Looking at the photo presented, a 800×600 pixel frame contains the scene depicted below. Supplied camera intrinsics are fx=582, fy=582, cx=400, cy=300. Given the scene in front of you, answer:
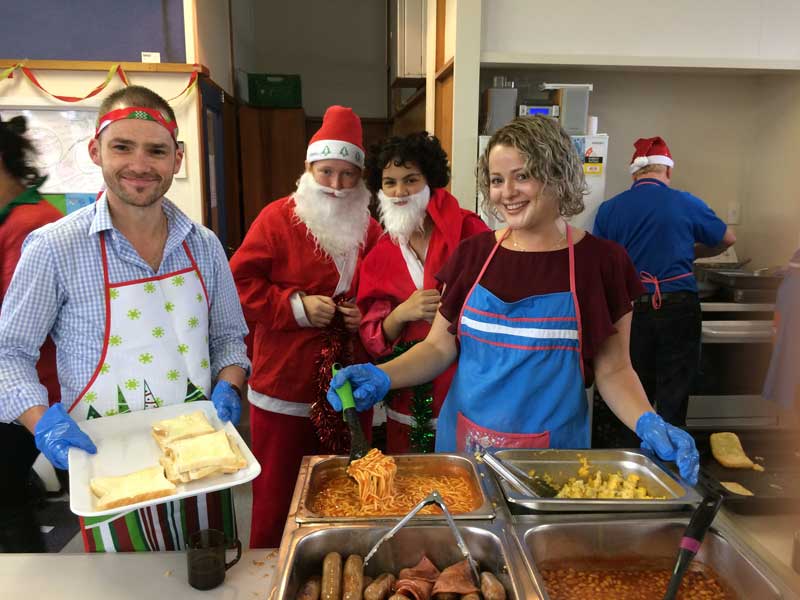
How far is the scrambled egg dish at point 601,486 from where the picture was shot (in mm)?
1402

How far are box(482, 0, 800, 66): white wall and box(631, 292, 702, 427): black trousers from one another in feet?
4.72

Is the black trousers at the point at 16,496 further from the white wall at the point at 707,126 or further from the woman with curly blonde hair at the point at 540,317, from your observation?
→ the white wall at the point at 707,126

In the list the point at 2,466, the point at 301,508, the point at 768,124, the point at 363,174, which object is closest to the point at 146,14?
the point at 363,174

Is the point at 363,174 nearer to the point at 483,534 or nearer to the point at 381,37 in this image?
the point at 483,534

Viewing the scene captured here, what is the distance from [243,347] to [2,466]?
3.11 feet

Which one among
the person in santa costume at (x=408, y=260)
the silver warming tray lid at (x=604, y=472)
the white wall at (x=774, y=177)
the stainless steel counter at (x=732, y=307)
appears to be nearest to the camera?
the silver warming tray lid at (x=604, y=472)

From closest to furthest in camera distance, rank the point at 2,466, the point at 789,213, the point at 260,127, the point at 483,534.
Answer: the point at 483,534 → the point at 2,466 → the point at 789,213 → the point at 260,127

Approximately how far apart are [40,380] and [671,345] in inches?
122

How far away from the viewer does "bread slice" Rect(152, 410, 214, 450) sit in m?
1.41

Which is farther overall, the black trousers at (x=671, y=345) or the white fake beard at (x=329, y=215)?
the black trousers at (x=671, y=345)

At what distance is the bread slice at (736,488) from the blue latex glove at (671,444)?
0.96 metres

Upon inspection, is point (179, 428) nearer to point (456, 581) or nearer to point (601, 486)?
point (456, 581)

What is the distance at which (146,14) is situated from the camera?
12.8 feet

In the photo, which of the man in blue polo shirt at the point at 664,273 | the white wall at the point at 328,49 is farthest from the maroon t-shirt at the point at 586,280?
the white wall at the point at 328,49
